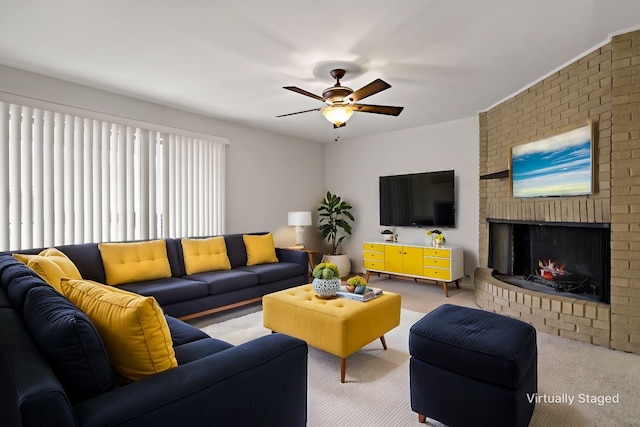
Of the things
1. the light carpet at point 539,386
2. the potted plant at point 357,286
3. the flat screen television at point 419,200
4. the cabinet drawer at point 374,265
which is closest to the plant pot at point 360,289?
the potted plant at point 357,286

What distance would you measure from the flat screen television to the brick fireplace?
1315 mm

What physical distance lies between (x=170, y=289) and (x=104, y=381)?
2250 mm

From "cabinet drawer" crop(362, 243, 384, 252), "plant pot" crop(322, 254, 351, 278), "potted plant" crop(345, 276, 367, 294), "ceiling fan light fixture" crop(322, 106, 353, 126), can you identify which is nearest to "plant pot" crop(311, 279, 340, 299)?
"potted plant" crop(345, 276, 367, 294)

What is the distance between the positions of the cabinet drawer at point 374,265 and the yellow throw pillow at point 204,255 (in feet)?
7.57

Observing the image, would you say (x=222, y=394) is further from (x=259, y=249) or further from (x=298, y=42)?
(x=259, y=249)

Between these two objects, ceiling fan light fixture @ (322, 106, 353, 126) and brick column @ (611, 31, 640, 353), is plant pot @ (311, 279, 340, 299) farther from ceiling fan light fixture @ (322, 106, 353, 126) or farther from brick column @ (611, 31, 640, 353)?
brick column @ (611, 31, 640, 353)

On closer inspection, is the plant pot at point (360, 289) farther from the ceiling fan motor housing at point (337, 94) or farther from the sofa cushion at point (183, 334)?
the ceiling fan motor housing at point (337, 94)

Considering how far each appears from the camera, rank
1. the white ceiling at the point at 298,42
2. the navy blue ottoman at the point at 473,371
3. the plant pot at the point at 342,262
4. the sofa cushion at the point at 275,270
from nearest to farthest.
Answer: the navy blue ottoman at the point at 473,371, the white ceiling at the point at 298,42, the sofa cushion at the point at 275,270, the plant pot at the point at 342,262

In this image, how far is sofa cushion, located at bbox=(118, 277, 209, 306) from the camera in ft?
10.3

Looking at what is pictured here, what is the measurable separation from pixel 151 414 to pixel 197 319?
278cm

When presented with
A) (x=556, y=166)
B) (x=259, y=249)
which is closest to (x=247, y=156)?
(x=259, y=249)

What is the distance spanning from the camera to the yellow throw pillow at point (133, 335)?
1218 mm

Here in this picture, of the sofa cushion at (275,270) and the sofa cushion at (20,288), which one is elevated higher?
the sofa cushion at (20,288)

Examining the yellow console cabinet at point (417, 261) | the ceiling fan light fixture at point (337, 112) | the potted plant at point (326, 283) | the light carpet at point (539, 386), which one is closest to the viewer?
the light carpet at point (539, 386)
